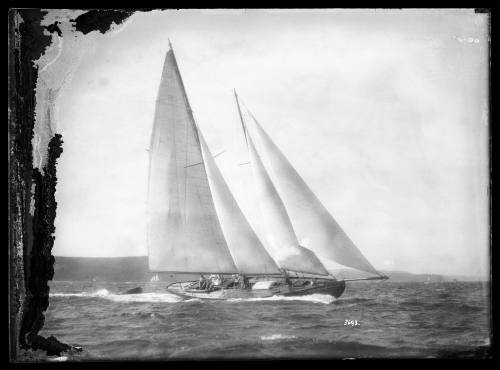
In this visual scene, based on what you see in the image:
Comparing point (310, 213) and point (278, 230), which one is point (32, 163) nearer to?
point (278, 230)

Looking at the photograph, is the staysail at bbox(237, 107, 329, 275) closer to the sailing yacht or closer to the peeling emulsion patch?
the sailing yacht

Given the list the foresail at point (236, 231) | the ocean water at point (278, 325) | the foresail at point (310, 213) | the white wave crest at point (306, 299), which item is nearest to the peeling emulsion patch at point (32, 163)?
the ocean water at point (278, 325)

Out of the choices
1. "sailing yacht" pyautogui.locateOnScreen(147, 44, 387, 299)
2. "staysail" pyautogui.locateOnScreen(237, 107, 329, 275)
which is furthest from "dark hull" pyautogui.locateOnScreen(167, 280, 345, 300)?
"staysail" pyautogui.locateOnScreen(237, 107, 329, 275)

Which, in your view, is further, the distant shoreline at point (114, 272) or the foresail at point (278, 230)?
the foresail at point (278, 230)

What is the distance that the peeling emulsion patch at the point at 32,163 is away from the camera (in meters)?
3.59

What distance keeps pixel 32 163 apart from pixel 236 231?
1397 mm

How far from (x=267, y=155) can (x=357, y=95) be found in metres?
0.71

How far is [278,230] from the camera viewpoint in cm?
377

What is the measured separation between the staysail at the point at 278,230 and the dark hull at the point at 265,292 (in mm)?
112

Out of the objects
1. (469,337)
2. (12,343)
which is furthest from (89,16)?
(469,337)

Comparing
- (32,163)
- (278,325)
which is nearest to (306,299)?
(278,325)

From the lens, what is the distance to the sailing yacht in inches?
146

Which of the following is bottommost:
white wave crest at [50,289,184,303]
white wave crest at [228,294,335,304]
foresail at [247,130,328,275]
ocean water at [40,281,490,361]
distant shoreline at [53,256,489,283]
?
ocean water at [40,281,490,361]

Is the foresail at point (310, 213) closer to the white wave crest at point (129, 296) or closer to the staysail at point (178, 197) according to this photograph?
the staysail at point (178, 197)
